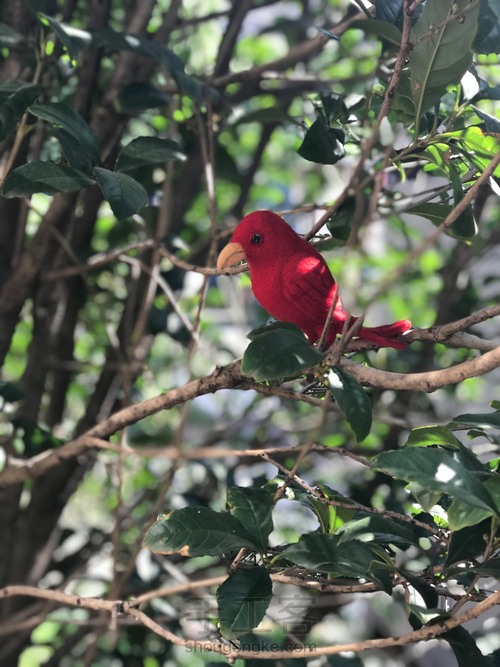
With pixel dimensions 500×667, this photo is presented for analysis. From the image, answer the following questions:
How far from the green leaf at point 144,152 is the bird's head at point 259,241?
13cm

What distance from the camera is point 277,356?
2.17ft

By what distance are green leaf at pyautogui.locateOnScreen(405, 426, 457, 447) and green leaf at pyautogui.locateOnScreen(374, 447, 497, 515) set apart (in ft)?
0.38

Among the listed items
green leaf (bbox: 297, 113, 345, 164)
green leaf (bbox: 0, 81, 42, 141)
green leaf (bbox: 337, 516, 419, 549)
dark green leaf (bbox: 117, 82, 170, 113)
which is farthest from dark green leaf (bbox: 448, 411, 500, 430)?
dark green leaf (bbox: 117, 82, 170, 113)

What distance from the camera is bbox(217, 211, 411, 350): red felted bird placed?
89 cm

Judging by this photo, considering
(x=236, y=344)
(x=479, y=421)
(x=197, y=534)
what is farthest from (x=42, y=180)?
(x=236, y=344)

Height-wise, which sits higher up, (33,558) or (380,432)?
(380,432)

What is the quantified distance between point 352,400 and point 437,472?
0.33ft

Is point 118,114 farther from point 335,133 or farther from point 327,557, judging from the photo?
point 327,557

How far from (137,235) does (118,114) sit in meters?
0.43

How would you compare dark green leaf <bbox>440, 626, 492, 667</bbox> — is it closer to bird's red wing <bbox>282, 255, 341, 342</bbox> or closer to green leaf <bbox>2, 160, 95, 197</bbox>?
bird's red wing <bbox>282, 255, 341, 342</bbox>

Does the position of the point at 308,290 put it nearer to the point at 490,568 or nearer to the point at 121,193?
the point at 121,193

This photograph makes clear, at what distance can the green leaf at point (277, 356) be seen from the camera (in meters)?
0.65

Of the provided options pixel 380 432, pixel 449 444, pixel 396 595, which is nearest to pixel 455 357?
pixel 380 432

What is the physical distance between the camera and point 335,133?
0.89 m
